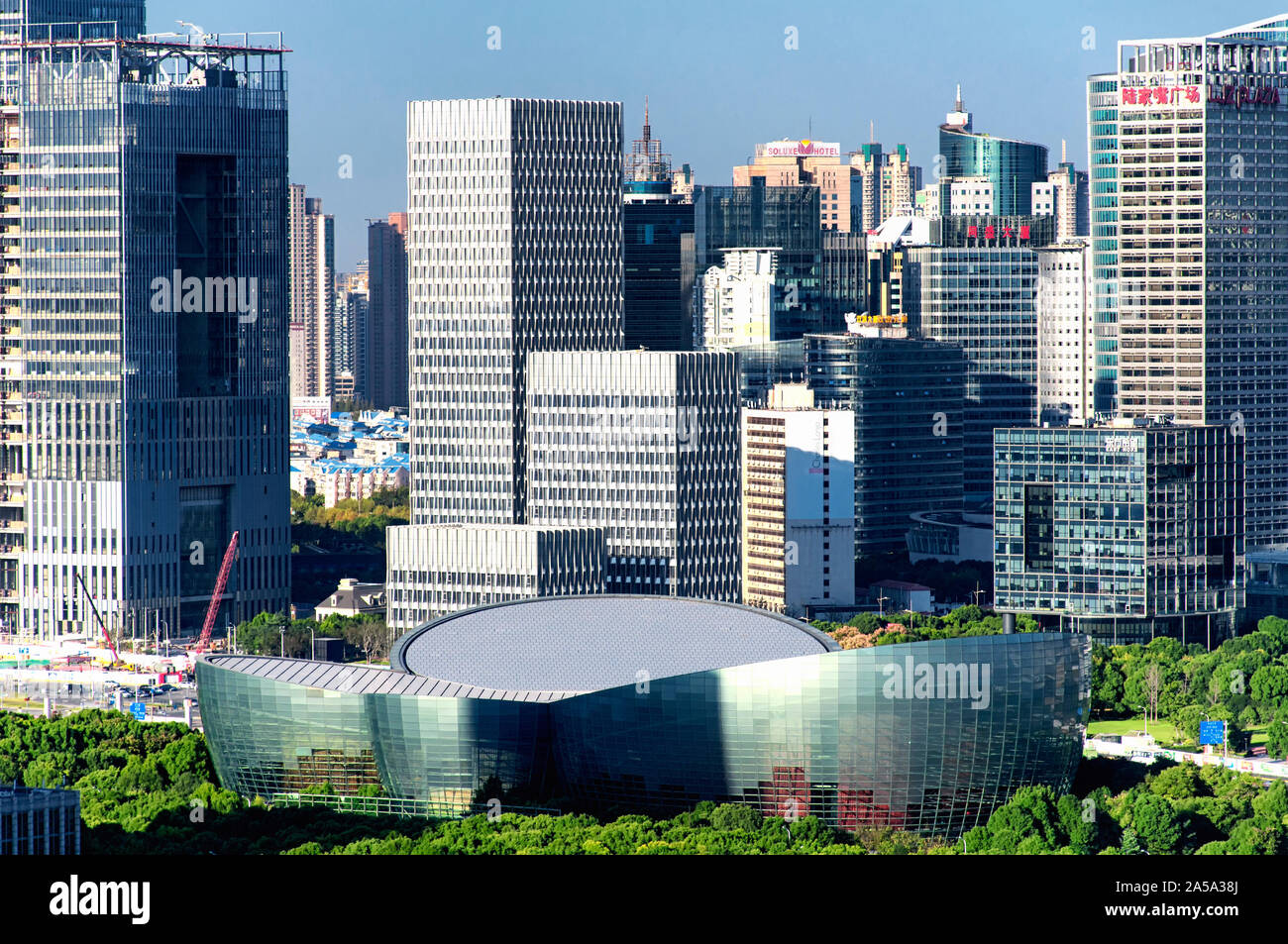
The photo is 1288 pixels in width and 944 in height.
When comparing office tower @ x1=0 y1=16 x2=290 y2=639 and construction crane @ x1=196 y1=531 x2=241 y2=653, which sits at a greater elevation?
office tower @ x1=0 y1=16 x2=290 y2=639

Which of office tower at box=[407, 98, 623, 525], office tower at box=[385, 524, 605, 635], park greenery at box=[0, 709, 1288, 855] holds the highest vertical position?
office tower at box=[407, 98, 623, 525]

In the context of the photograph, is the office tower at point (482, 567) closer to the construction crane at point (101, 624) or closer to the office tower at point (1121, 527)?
the construction crane at point (101, 624)

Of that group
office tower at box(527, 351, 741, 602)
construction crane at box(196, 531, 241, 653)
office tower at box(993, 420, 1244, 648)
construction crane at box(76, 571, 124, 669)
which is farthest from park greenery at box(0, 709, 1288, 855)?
construction crane at box(196, 531, 241, 653)

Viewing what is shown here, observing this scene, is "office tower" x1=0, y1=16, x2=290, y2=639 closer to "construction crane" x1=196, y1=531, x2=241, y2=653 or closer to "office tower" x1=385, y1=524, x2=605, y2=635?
"construction crane" x1=196, y1=531, x2=241, y2=653

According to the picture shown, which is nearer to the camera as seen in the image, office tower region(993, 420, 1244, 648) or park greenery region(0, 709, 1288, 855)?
park greenery region(0, 709, 1288, 855)

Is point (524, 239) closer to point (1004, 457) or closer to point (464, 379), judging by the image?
point (464, 379)
